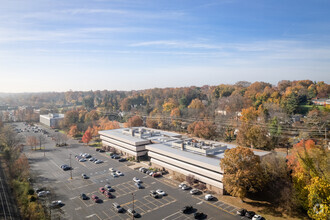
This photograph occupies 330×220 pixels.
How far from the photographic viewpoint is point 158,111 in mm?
53094

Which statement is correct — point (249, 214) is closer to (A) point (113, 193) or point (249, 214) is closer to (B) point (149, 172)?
(A) point (113, 193)

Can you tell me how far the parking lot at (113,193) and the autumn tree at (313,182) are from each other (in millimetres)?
4436

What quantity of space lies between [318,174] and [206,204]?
785 cm

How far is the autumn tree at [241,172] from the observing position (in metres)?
16.3

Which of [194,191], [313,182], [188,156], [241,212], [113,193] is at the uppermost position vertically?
[313,182]

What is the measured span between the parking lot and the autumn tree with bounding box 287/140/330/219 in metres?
4.44

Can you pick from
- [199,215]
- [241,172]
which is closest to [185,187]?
[199,215]

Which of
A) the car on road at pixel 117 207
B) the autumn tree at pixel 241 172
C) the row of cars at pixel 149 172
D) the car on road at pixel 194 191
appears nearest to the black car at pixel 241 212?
the autumn tree at pixel 241 172

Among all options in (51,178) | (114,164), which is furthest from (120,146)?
(51,178)

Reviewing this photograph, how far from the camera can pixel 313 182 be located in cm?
1432

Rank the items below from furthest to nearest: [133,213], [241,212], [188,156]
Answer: [188,156] < [133,213] < [241,212]

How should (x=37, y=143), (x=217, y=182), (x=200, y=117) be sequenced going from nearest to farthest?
(x=217, y=182), (x=37, y=143), (x=200, y=117)

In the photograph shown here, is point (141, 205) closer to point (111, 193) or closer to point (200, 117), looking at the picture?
point (111, 193)

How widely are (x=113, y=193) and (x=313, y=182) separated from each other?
14498mm
